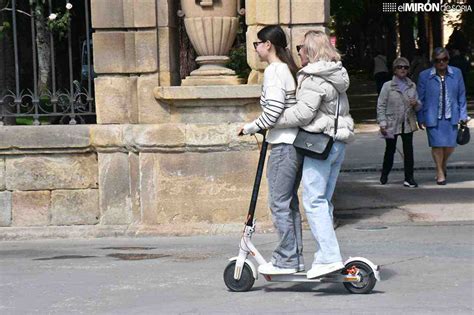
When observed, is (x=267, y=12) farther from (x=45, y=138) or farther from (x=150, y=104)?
(x=45, y=138)

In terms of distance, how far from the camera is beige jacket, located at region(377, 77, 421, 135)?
45.6 feet

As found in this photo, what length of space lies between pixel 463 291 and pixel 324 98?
1.60m

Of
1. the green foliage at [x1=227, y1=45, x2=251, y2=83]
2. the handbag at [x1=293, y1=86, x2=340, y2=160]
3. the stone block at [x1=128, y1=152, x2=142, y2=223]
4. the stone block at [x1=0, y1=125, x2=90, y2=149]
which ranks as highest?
the green foliage at [x1=227, y1=45, x2=251, y2=83]

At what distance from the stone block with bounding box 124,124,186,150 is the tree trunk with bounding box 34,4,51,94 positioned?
1.18 meters

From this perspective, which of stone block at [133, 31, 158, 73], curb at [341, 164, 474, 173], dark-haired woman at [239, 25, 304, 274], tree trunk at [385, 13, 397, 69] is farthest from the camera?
tree trunk at [385, 13, 397, 69]

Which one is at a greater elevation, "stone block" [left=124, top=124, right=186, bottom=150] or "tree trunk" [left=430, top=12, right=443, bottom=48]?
"tree trunk" [left=430, top=12, right=443, bottom=48]

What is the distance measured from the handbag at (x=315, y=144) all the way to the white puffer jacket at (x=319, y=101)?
29 millimetres

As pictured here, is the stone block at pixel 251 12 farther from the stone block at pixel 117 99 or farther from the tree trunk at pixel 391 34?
the tree trunk at pixel 391 34

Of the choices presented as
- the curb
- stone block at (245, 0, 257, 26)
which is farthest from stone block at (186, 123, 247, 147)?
the curb

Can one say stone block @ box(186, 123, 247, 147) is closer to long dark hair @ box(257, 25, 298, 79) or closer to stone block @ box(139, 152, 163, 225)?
stone block @ box(139, 152, 163, 225)

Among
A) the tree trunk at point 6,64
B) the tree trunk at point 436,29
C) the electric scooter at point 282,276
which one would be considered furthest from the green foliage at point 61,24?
the tree trunk at point 436,29

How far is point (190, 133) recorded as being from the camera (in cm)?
1052

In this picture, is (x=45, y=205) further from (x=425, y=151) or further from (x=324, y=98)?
(x=425, y=151)

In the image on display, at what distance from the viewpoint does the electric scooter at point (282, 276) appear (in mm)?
7539
